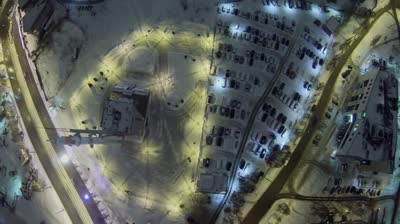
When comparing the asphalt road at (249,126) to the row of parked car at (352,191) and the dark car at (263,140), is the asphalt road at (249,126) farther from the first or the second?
the row of parked car at (352,191)

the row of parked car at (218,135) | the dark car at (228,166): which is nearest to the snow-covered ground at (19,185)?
the row of parked car at (218,135)

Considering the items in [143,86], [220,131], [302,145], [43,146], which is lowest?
[43,146]

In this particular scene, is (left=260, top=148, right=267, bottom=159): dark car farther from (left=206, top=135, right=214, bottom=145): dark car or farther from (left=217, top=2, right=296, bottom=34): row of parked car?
(left=217, top=2, right=296, bottom=34): row of parked car

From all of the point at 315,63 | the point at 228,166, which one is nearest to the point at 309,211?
the point at 228,166

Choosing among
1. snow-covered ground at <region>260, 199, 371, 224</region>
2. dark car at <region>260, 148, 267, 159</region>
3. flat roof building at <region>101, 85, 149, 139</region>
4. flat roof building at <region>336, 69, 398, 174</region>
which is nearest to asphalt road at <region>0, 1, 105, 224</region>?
flat roof building at <region>101, 85, 149, 139</region>

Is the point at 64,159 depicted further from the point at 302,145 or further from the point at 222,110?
the point at 302,145

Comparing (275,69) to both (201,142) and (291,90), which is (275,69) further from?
(201,142)
